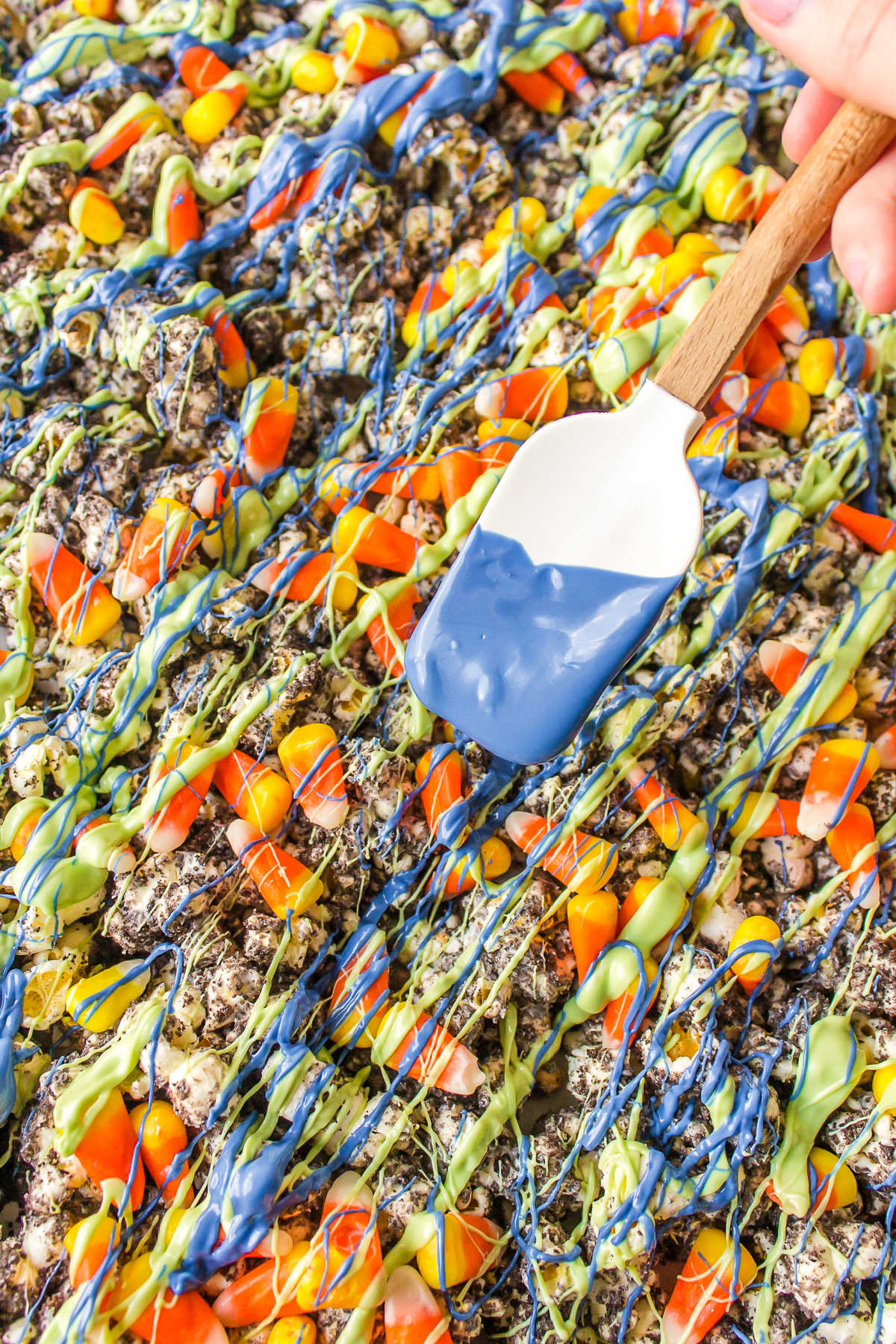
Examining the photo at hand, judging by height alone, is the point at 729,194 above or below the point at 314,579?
above

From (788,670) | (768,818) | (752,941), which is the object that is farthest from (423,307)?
(752,941)

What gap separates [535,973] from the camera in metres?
1.11

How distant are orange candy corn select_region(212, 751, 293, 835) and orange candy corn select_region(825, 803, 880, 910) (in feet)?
2.24

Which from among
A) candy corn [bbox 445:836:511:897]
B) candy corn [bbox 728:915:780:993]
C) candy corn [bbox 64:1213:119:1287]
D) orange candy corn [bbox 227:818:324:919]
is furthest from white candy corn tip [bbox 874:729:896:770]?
candy corn [bbox 64:1213:119:1287]

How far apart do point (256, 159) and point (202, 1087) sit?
130 centimetres

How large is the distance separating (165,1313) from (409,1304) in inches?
10.1

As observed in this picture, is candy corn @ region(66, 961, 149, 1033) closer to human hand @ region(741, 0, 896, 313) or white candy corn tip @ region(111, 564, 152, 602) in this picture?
white candy corn tip @ region(111, 564, 152, 602)

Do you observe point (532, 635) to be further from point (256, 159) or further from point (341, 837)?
point (256, 159)

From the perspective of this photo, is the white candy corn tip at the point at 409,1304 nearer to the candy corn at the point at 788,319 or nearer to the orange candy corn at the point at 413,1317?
the orange candy corn at the point at 413,1317

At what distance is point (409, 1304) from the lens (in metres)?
1.01

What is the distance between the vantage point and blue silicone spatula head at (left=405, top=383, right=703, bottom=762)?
3.33 ft

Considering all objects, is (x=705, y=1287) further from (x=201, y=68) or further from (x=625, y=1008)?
(x=201, y=68)

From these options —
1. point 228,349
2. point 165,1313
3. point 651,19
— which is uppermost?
point 651,19

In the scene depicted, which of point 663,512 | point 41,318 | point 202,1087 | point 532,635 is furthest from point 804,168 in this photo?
point 202,1087
